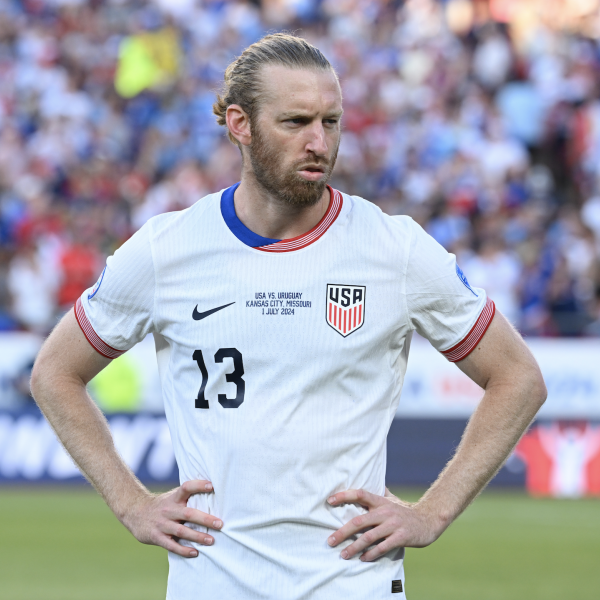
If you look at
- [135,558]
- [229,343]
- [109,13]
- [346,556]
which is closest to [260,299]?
[229,343]

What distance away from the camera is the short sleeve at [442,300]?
3148 millimetres

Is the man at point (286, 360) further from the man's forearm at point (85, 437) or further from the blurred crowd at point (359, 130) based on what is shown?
the blurred crowd at point (359, 130)

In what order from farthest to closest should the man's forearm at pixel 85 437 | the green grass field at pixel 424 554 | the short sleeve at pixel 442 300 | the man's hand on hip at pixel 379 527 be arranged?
1. the green grass field at pixel 424 554
2. the man's forearm at pixel 85 437
3. the short sleeve at pixel 442 300
4. the man's hand on hip at pixel 379 527

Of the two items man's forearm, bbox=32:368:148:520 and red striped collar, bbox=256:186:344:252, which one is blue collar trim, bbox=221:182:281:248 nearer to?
red striped collar, bbox=256:186:344:252

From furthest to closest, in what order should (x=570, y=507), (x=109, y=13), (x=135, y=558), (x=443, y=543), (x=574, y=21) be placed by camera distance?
1. (x=109, y=13)
2. (x=574, y=21)
3. (x=570, y=507)
4. (x=443, y=543)
5. (x=135, y=558)

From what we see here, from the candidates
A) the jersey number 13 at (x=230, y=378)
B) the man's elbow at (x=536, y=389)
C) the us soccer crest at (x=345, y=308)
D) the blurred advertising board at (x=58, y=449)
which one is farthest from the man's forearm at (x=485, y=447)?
the blurred advertising board at (x=58, y=449)

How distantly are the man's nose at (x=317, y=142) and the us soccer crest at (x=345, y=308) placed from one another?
1.20ft

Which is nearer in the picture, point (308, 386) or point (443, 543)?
point (308, 386)

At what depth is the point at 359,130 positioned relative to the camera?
52.5 feet

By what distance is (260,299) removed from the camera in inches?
124

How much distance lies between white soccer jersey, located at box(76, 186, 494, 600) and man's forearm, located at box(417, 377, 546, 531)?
0.16 meters

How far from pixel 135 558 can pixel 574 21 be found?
11.3 metres

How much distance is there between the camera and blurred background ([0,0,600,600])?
12.1m

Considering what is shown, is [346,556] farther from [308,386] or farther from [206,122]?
[206,122]
